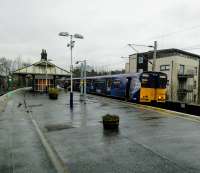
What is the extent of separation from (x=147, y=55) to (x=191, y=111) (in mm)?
36955

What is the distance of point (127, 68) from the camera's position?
64.8 metres

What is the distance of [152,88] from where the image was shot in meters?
25.3

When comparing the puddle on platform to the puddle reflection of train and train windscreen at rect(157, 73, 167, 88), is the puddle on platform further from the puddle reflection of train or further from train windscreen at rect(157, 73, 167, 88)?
train windscreen at rect(157, 73, 167, 88)

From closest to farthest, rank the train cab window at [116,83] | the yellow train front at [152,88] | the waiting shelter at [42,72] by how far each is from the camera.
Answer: the yellow train front at [152,88]
the train cab window at [116,83]
the waiting shelter at [42,72]

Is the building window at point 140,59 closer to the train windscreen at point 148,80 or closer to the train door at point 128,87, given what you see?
the train door at point 128,87

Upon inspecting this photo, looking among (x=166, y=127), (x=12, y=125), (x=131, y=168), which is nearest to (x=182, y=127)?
(x=166, y=127)

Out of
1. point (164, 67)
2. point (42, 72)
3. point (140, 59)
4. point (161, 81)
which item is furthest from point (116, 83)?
point (42, 72)

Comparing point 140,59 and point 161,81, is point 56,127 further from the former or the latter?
point 140,59

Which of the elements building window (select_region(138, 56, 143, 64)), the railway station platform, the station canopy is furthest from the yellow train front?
the station canopy

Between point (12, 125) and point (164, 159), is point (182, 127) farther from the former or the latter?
point (12, 125)

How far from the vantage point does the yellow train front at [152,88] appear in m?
25.1

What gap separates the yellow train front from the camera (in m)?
25.1

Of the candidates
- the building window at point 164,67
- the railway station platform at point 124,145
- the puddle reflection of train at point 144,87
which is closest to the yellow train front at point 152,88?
the puddle reflection of train at point 144,87

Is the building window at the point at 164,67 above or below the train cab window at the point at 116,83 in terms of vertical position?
above
